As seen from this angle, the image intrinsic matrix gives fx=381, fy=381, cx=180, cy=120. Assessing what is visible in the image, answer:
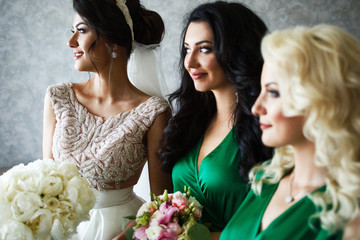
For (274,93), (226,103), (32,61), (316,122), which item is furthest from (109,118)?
(32,61)

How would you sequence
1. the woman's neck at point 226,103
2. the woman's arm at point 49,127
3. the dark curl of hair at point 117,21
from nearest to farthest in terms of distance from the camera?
the woman's neck at point 226,103 → the dark curl of hair at point 117,21 → the woman's arm at point 49,127

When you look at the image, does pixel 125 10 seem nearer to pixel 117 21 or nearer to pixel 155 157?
pixel 117 21

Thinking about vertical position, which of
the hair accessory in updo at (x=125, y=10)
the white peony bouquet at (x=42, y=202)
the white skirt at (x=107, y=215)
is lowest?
the white skirt at (x=107, y=215)

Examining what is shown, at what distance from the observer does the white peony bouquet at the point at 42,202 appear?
4.27 ft

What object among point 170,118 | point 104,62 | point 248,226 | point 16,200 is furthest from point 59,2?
point 248,226

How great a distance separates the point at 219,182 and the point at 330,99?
831 millimetres

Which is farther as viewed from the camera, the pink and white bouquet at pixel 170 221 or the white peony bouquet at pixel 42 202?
the pink and white bouquet at pixel 170 221

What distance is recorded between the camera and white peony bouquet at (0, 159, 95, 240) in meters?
1.30

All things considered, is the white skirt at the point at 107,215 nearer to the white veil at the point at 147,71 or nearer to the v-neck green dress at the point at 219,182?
the v-neck green dress at the point at 219,182

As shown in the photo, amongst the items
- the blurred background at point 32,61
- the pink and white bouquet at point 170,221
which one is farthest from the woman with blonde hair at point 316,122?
the blurred background at point 32,61

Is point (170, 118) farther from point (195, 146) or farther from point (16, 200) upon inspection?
point (16, 200)

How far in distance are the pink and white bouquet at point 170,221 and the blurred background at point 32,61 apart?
9.18 ft

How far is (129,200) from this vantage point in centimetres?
224

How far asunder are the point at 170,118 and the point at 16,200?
98 cm
